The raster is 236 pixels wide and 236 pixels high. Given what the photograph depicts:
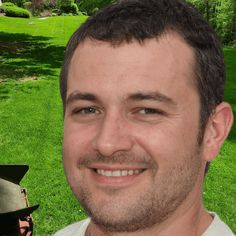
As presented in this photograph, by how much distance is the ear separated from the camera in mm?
2297

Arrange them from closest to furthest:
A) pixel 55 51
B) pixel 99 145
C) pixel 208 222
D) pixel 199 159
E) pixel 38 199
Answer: pixel 99 145 < pixel 199 159 < pixel 208 222 < pixel 38 199 < pixel 55 51

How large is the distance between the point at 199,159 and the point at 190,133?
0.53 feet

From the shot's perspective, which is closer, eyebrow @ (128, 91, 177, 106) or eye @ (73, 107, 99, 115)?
eyebrow @ (128, 91, 177, 106)

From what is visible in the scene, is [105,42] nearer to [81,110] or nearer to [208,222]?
[81,110]

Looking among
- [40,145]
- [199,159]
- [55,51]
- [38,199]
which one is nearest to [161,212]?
[199,159]

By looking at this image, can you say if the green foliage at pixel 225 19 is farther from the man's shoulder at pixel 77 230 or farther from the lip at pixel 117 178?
the lip at pixel 117 178

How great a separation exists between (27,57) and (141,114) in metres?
20.0

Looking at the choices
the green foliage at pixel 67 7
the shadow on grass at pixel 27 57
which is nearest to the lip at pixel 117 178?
the shadow on grass at pixel 27 57

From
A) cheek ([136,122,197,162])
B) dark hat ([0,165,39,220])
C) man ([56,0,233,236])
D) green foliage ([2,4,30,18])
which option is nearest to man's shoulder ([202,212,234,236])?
man ([56,0,233,236])

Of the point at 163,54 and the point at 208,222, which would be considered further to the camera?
the point at 208,222

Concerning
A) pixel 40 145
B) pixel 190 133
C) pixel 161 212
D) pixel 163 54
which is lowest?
pixel 40 145

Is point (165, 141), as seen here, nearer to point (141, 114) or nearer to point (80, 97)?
point (141, 114)

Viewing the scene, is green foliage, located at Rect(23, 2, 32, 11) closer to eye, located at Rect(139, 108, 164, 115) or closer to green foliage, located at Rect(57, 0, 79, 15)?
green foliage, located at Rect(57, 0, 79, 15)

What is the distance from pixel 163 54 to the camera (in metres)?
2.04
